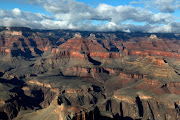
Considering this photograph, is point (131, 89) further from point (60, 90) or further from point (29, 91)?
point (29, 91)

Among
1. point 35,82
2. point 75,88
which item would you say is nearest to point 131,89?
point 75,88

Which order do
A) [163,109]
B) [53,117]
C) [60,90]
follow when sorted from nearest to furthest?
[53,117], [163,109], [60,90]

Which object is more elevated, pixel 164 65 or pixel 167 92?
pixel 164 65

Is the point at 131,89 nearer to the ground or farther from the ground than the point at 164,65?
nearer to the ground

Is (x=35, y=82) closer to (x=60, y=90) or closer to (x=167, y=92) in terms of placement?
(x=60, y=90)

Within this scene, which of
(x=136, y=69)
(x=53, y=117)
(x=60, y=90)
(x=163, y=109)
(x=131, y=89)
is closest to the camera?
(x=53, y=117)

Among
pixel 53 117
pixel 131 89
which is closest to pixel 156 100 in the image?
pixel 131 89

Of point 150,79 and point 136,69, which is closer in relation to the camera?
point 150,79

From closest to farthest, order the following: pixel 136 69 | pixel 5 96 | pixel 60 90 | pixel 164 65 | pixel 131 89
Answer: pixel 5 96, pixel 131 89, pixel 60 90, pixel 164 65, pixel 136 69

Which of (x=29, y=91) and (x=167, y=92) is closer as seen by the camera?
(x=167, y=92)
